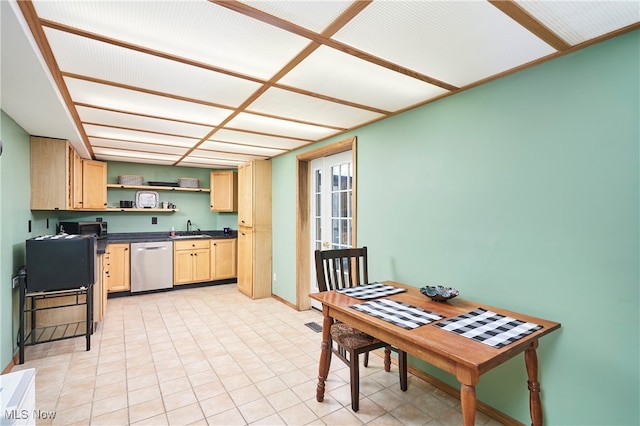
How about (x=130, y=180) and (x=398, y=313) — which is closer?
Result: (x=398, y=313)

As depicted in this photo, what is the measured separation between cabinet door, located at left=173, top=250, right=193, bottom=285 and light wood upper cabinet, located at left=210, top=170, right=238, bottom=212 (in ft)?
3.40

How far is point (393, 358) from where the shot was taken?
2.87 metres

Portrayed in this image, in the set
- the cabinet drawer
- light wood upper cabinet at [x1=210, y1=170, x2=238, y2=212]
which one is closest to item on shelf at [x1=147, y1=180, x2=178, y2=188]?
light wood upper cabinet at [x1=210, y1=170, x2=238, y2=212]

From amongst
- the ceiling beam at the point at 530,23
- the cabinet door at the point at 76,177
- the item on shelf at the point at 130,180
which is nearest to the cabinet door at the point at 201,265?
the item on shelf at the point at 130,180

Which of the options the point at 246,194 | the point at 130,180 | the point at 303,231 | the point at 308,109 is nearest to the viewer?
the point at 308,109

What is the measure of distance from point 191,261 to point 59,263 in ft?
8.47

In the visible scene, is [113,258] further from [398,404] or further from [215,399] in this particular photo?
[398,404]

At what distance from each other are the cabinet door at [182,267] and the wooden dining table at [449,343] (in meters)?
3.86

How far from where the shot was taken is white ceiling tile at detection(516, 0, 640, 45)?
1.31 metres

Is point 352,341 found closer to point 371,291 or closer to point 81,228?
point 371,291

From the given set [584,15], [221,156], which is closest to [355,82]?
[584,15]

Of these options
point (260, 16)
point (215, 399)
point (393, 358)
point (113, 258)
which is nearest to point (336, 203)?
point (393, 358)

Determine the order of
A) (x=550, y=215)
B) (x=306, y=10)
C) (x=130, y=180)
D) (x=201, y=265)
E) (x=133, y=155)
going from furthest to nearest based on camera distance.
A: (x=201, y=265), (x=130, y=180), (x=133, y=155), (x=550, y=215), (x=306, y=10)

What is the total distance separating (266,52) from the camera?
1.70 metres
